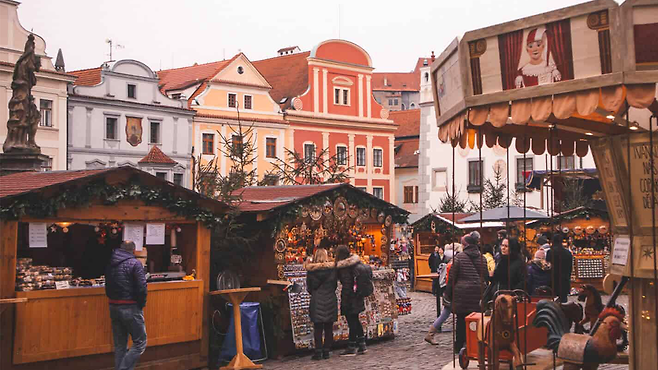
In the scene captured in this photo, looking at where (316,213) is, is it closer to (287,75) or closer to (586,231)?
(586,231)

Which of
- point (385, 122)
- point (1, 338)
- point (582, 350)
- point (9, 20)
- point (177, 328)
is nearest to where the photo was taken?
point (582, 350)

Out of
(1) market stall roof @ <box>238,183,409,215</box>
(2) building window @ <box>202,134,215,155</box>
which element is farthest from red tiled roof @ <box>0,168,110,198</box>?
(2) building window @ <box>202,134,215,155</box>

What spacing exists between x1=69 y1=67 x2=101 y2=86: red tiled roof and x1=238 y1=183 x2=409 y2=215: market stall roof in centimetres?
2585

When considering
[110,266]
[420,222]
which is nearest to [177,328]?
[110,266]

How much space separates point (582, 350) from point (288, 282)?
6194 millimetres

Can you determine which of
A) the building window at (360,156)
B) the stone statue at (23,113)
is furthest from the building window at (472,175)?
the stone statue at (23,113)

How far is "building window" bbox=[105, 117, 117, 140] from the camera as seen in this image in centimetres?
3772

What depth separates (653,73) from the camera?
5.64m

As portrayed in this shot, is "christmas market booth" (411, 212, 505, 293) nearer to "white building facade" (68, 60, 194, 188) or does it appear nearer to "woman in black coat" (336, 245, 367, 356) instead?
"woman in black coat" (336, 245, 367, 356)

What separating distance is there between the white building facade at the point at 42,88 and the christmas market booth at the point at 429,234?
57.5ft

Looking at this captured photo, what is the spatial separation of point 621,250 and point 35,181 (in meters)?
7.09

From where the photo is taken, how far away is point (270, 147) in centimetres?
4478

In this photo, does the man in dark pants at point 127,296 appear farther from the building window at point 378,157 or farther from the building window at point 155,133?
the building window at point 378,157

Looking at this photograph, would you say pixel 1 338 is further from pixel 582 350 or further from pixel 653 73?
pixel 653 73
